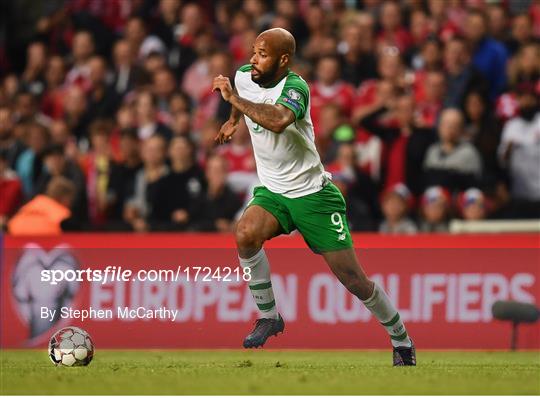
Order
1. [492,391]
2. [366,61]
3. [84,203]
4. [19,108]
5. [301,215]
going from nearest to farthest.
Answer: [492,391] → [301,215] → [84,203] → [366,61] → [19,108]

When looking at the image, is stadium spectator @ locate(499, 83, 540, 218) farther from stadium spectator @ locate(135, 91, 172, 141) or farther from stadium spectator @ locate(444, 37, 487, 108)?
stadium spectator @ locate(135, 91, 172, 141)

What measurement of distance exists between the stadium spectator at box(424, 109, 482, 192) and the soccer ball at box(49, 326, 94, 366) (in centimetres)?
586

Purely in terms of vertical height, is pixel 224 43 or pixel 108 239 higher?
pixel 224 43

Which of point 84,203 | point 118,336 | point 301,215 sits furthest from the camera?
point 84,203

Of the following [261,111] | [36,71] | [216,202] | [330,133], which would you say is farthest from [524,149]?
[36,71]

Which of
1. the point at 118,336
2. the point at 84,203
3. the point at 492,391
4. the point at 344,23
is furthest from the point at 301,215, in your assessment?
the point at 344,23

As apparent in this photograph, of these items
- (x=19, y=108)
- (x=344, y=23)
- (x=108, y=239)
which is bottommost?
(x=108, y=239)

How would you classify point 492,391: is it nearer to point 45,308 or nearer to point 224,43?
point 45,308

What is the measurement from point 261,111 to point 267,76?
0.48 metres

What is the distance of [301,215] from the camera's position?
999 cm

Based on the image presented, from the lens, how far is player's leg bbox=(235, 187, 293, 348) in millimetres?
9867

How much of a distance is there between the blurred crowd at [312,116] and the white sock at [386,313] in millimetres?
4212

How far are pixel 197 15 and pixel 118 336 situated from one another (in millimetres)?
6672

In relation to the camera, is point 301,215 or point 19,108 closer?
point 301,215
